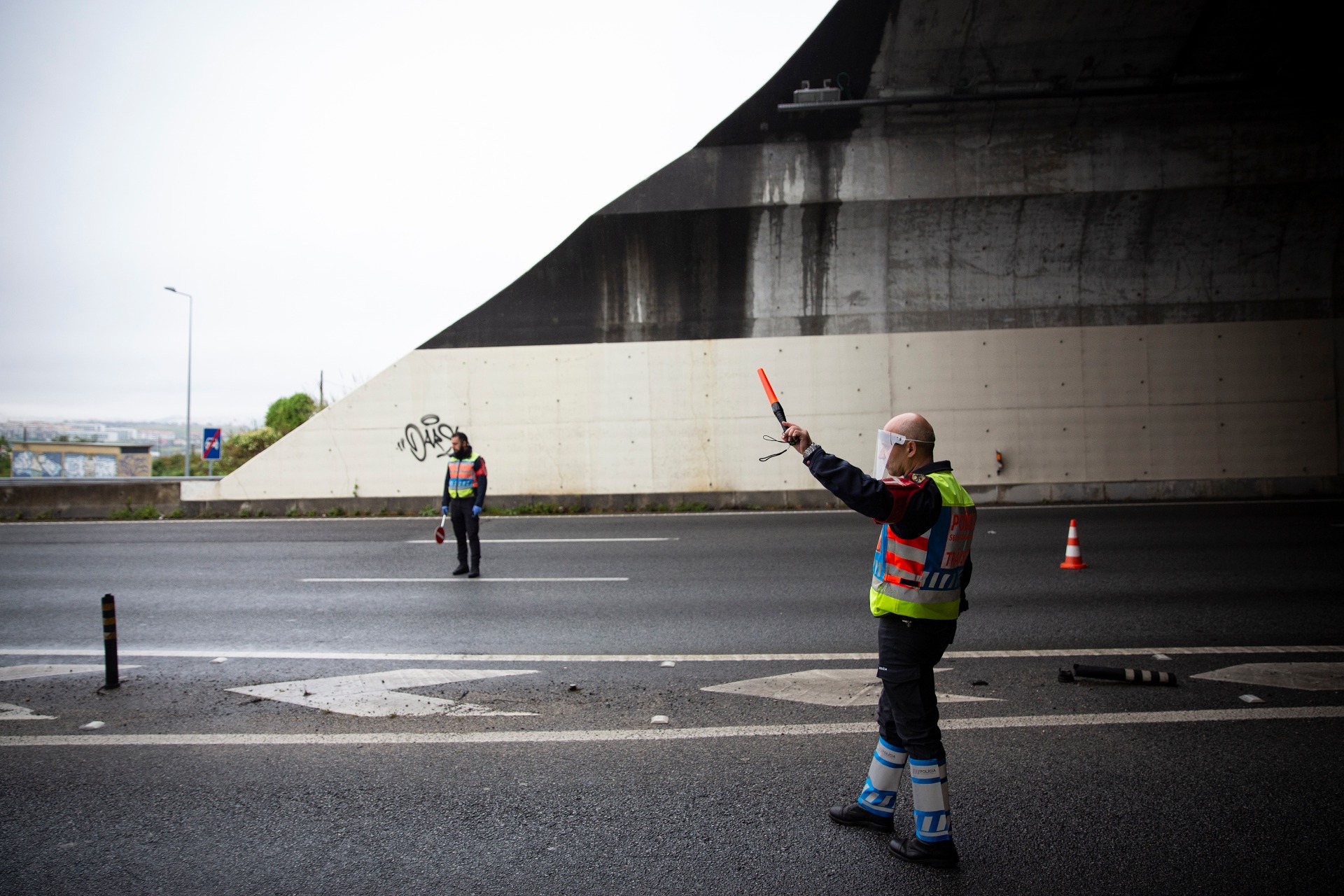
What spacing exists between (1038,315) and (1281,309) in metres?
5.16

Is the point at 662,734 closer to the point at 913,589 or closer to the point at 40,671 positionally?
the point at 913,589

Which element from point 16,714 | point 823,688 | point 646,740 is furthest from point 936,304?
point 16,714

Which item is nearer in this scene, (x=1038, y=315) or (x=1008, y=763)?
(x=1008, y=763)

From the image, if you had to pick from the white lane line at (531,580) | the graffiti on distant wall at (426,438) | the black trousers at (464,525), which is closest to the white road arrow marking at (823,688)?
the white lane line at (531,580)

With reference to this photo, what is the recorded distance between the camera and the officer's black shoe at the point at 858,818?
356 centimetres

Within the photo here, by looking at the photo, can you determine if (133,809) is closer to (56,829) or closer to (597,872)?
(56,829)

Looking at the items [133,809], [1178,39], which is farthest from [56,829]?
[1178,39]

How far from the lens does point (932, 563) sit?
3.35 metres

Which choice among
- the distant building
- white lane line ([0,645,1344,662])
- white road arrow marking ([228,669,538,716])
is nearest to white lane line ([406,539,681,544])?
white lane line ([0,645,1344,662])

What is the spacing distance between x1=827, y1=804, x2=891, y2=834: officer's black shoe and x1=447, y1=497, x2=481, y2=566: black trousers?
7.31m

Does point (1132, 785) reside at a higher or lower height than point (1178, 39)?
lower

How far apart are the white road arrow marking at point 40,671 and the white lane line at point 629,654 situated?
0.36 metres

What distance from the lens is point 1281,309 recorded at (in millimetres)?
17219

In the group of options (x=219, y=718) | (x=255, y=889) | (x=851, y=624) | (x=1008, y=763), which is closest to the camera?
(x=255, y=889)
